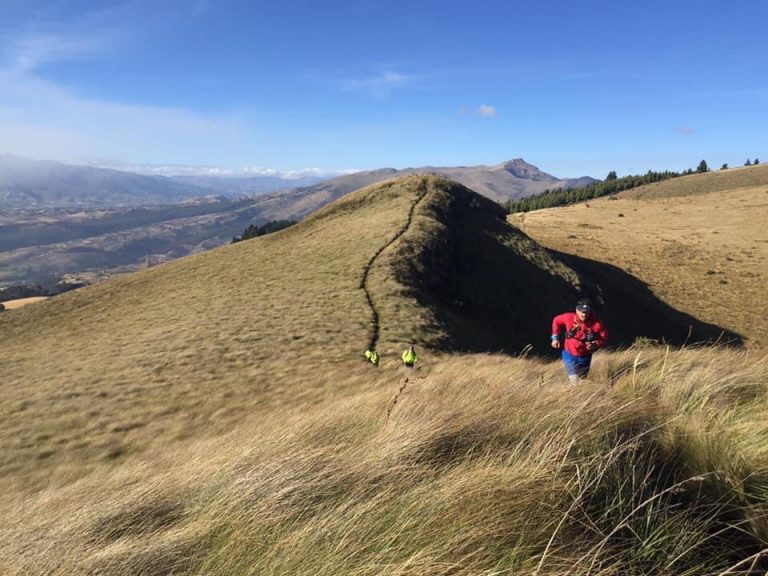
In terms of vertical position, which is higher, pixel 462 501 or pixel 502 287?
pixel 462 501

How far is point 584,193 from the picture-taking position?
478 ft

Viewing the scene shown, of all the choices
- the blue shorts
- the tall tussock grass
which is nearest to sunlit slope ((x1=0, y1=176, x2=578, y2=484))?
the blue shorts

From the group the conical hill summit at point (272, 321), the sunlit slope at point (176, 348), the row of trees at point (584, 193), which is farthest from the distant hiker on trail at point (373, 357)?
the row of trees at point (584, 193)

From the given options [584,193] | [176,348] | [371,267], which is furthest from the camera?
[584,193]

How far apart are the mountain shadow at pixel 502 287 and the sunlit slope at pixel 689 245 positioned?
315 cm

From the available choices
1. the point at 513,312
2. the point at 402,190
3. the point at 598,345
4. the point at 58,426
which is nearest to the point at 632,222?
the point at 402,190

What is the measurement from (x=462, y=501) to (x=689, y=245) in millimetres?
70306

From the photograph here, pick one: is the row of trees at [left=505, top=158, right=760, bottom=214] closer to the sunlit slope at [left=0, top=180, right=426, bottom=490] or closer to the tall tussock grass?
the sunlit slope at [left=0, top=180, right=426, bottom=490]

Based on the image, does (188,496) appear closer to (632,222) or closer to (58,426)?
(58,426)

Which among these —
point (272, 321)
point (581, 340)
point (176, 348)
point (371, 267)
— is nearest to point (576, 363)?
point (581, 340)

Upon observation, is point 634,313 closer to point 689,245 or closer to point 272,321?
point 689,245

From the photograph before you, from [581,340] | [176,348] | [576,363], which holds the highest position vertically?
[581,340]

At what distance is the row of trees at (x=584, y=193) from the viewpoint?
135 m

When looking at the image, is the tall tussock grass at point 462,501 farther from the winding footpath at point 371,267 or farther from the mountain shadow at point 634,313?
the mountain shadow at point 634,313
